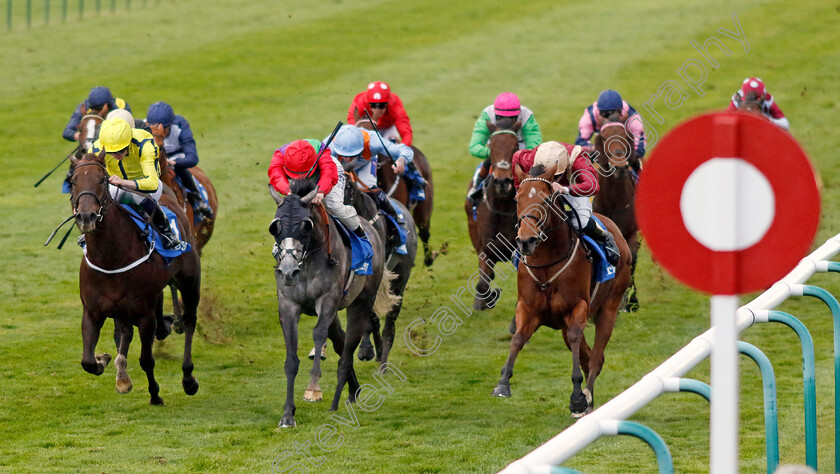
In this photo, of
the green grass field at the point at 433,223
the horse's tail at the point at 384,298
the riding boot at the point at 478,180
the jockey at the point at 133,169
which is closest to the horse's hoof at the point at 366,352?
the green grass field at the point at 433,223

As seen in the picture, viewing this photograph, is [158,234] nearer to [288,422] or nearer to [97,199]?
[97,199]

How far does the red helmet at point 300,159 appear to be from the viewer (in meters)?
8.16

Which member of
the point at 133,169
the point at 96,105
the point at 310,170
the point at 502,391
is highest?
the point at 96,105

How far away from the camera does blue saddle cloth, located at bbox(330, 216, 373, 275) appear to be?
8680 millimetres

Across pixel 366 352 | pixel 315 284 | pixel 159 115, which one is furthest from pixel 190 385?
pixel 159 115

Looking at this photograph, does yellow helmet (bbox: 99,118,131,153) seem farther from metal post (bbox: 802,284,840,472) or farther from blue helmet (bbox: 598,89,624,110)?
metal post (bbox: 802,284,840,472)

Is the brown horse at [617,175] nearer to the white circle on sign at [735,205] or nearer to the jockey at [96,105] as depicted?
the jockey at [96,105]

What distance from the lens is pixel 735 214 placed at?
2939 millimetres

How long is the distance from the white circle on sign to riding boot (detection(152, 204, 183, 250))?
20.7ft

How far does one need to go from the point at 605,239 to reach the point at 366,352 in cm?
272

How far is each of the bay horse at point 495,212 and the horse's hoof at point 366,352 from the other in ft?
5.90

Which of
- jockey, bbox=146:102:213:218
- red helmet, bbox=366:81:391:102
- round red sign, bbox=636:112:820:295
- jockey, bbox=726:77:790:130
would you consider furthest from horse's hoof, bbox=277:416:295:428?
jockey, bbox=726:77:790:130

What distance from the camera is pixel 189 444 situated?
777 cm

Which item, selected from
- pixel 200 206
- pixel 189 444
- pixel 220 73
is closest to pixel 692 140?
pixel 189 444
